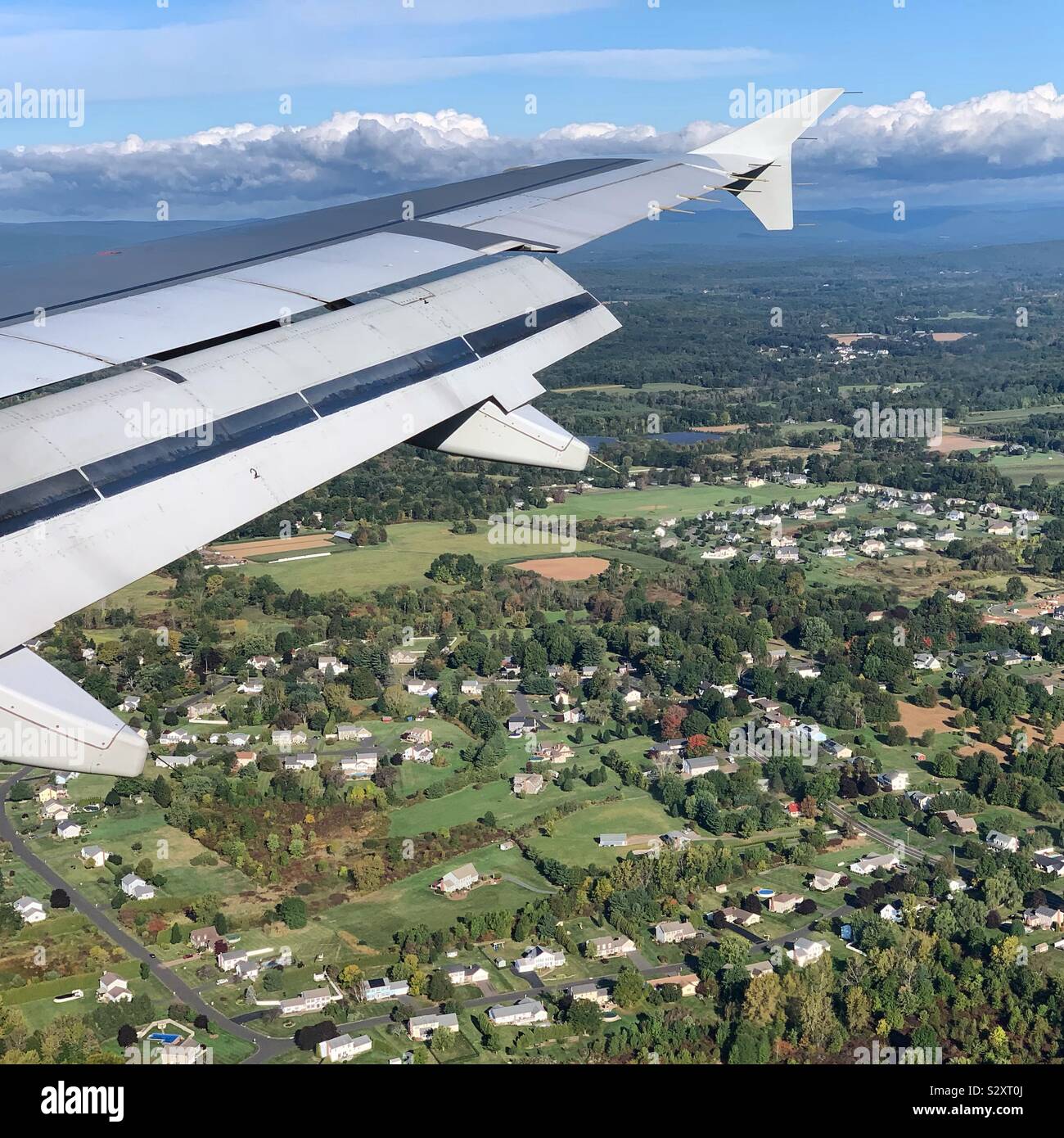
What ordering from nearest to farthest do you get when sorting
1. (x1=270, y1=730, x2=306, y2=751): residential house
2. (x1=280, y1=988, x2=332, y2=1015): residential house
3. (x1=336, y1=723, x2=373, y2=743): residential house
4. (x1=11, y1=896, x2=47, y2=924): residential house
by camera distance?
1. (x1=280, y1=988, x2=332, y2=1015): residential house
2. (x1=11, y1=896, x2=47, y2=924): residential house
3. (x1=270, y1=730, x2=306, y2=751): residential house
4. (x1=336, y1=723, x2=373, y2=743): residential house

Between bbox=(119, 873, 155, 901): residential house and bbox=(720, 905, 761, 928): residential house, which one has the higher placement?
bbox=(119, 873, 155, 901): residential house

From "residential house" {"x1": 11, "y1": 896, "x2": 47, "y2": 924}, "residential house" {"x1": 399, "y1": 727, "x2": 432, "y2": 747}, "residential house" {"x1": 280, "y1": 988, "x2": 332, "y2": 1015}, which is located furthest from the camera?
"residential house" {"x1": 399, "y1": 727, "x2": 432, "y2": 747}

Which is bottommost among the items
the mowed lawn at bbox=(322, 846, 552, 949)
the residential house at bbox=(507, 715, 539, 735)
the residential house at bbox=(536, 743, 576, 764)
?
the mowed lawn at bbox=(322, 846, 552, 949)

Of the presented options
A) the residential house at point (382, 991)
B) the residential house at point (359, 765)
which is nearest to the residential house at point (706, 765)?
the residential house at point (359, 765)

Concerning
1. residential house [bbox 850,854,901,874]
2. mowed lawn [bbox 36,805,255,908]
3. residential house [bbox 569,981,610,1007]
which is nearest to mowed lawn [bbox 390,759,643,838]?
mowed lawn [bbox 36,805,255,908]

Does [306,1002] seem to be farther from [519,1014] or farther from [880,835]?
[880,835]

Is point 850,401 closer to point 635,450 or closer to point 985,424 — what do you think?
point 985,424

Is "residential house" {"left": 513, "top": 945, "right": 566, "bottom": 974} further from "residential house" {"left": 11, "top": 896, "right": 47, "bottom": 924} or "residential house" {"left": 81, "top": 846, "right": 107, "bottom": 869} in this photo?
"residential house" {"left": 81, "top": 846, "right": 107, "bottom": 869}
